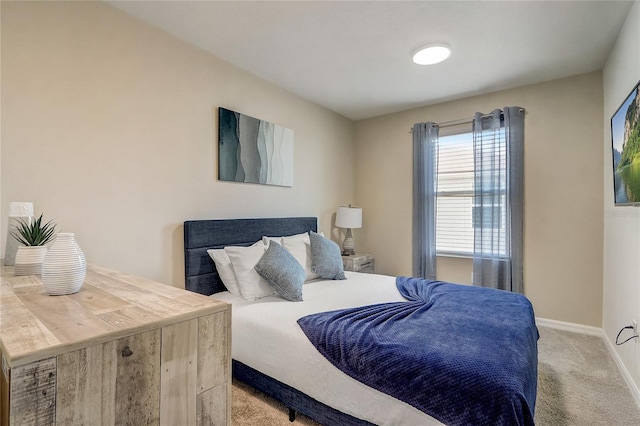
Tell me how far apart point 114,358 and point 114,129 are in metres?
1.87

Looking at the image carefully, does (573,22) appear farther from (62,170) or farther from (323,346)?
(62,170)

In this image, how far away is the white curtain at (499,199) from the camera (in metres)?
3.34

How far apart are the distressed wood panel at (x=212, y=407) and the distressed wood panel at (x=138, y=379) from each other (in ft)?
0.39

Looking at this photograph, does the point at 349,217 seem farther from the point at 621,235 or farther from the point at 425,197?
the point at 621,235

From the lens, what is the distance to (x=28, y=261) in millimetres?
1415

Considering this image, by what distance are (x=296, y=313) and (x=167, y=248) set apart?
1.19 metres

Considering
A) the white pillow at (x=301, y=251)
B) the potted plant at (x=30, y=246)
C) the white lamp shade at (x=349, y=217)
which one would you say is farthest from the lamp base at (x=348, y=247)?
the potted plant at (x=30, y=246)

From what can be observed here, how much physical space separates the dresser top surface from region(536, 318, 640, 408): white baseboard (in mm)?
2714

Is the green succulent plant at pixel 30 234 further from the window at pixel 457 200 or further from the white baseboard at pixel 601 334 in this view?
the window at pixel 457 200

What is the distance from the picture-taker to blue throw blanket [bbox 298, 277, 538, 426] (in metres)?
1.17

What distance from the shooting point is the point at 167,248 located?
2396 mm

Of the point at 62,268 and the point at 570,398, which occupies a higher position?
the point at 62,268

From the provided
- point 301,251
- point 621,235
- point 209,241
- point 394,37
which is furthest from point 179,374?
point 621,235

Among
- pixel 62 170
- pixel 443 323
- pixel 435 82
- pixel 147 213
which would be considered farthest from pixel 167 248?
pixel 435 82
